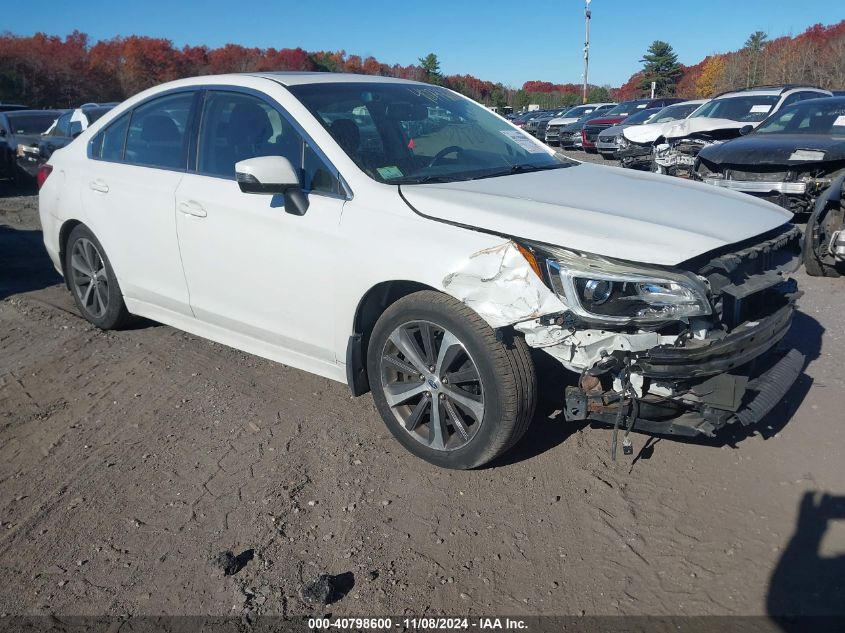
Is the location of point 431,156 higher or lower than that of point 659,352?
higher

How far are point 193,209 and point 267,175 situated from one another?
95 cm

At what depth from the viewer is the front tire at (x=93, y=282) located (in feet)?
16.9

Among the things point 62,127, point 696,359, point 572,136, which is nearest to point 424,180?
point 696,359

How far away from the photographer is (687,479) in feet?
11.0

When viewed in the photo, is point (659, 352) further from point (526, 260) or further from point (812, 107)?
point (812, 107)

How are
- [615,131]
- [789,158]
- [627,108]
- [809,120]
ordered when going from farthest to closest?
[627,108], [615,131], [809,120], [789,158]

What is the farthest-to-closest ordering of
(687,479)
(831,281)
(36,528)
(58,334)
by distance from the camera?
(831,281), (58,334), (687,479), (36,528)

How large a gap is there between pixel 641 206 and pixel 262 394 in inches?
98.6

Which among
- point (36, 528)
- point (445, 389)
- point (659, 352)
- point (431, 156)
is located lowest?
point (36, 528)

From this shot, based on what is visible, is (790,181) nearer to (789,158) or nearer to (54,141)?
(789,158)

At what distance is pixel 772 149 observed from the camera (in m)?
8.46

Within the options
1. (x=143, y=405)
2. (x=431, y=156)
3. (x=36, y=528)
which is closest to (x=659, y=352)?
(x=431, y=156)

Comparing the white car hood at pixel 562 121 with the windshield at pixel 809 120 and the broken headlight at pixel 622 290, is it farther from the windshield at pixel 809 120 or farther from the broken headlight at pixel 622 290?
the broken headlight at pixel 622 290

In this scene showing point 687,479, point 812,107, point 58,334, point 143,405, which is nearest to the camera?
point 687,479
